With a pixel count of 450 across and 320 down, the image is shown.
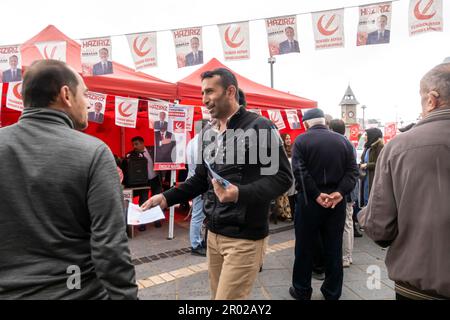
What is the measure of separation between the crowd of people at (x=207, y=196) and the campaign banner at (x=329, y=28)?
346 centimetres

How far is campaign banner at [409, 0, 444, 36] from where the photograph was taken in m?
4.38

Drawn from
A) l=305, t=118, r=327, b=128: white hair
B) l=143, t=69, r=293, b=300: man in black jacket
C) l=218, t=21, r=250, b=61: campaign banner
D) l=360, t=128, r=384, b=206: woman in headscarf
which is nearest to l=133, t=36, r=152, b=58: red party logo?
l=218, t=21, r=250, b=61: campaign banner

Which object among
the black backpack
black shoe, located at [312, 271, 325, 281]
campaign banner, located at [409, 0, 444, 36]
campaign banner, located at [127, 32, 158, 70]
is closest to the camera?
black shoe, located at [312, 271, 325, 281]

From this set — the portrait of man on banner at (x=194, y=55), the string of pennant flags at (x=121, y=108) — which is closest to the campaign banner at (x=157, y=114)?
the string of pennant flags at (x=121, y=108)

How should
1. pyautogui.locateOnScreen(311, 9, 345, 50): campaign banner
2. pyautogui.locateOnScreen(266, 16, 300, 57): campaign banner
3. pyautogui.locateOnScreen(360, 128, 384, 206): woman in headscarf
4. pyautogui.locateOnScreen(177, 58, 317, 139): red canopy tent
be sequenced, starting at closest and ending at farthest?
pyautogui.locateOnScreen(311, 9, 345, 50): campaign banner
pyautogui.locateOnScreen(266, 16, 300, 57): campaign banner
pyautogui.locateOnScreen(360, 128, 384, 206): woman in headscarf
pyautogui.locateOnScreen(177, 58, 317, 139): red canopy tent

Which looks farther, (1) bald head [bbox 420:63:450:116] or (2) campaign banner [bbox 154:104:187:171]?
(2) campaign banner [bbox 154:104:187:171]

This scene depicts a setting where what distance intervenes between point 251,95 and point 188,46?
2.49m

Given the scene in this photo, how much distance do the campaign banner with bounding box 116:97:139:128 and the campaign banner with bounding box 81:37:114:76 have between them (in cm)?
55

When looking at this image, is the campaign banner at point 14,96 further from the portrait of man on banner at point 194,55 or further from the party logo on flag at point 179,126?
the portrait of man on banner at point 194,55

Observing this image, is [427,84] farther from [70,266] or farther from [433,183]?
[70,266]

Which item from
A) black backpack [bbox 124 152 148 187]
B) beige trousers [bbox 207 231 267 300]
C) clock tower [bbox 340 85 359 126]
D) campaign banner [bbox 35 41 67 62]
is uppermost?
clock tower [bbox 340 85 359 126]

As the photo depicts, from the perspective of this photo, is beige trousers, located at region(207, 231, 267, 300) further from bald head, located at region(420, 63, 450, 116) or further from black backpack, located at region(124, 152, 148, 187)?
black backpack, located at region(124, 152, 148, 187)
